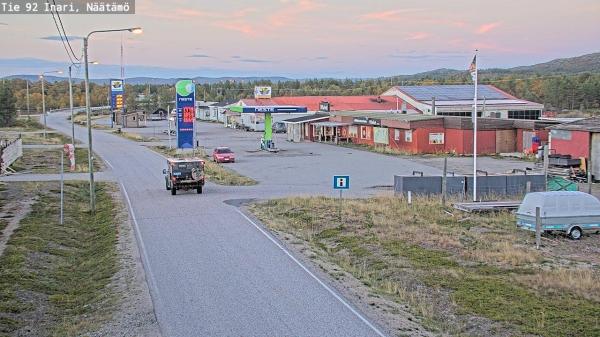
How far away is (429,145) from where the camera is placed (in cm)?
5884

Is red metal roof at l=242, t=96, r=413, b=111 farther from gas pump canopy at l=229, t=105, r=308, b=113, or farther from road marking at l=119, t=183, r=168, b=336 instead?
road marking at l=119, t=183, r=168, b=336

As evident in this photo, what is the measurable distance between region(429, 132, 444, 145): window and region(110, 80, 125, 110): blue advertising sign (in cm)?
6122

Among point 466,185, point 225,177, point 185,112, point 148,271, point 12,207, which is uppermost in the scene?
point 185,112

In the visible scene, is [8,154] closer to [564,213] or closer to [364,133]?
[364,133]

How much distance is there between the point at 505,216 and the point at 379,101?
76.4 m

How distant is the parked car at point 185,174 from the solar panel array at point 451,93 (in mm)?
58581

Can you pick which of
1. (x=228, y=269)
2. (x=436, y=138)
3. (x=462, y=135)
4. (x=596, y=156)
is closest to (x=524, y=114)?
(x=436, y=138)

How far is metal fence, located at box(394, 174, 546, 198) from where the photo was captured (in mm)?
33219

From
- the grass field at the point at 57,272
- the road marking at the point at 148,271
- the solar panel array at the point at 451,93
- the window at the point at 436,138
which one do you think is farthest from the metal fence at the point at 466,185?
the solar panel array at the point at 451,93

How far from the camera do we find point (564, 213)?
2344cm

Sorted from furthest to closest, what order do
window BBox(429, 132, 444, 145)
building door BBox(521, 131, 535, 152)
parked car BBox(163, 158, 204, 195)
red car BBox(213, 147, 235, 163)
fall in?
window BBox(429, 132, 444, 145), building door BBox(521, 131, 535, 152), red car BBox(213, 147, 235, 163), parked car BBox(163, 158, 204, 195)

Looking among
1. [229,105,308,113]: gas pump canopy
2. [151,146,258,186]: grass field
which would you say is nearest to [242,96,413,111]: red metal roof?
[229,105,308,113]: gas pump canopy

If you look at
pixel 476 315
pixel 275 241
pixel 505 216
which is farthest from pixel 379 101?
pixel 476 315

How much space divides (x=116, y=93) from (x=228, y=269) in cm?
9256
